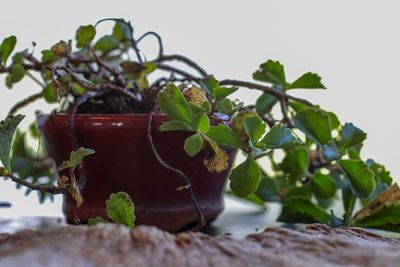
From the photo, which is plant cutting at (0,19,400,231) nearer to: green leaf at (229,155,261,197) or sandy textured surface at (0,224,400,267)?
green leaf at (229,155,261,197)

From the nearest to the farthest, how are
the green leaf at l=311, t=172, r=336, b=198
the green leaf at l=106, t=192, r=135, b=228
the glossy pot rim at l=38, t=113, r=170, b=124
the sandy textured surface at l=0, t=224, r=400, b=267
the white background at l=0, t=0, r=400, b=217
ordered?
the sandy textured surface at l=0, t=224, r=400, b=267, the green leaf at l=106, t=192, r=135, b=228, the glossy pot rim at l=38, t=113, r=170, b=124, the green leaf at l=311, t=172, r=336, b=198, the white background at l=0, t=0, r=400, b=217

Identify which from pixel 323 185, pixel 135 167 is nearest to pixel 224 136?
pixel 135 167

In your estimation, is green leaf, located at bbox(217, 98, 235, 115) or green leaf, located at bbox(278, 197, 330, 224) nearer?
green leaf, located at bbox(217, 98, 235, 115)

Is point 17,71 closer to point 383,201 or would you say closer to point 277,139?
point 277,139

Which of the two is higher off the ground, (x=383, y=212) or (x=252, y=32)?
(x=252, y=32)

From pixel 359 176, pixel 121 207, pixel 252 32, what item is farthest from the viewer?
pixel 252 32

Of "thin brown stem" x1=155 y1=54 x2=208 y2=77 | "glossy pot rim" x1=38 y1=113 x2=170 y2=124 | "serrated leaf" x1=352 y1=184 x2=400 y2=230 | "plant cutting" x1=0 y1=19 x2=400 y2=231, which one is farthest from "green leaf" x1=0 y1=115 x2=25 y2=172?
"serrated leaf" x1=352 y1=184 x2=400 y2=230

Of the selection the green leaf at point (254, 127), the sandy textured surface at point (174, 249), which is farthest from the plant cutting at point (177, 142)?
the sandy textured surface at point (174, 249)
